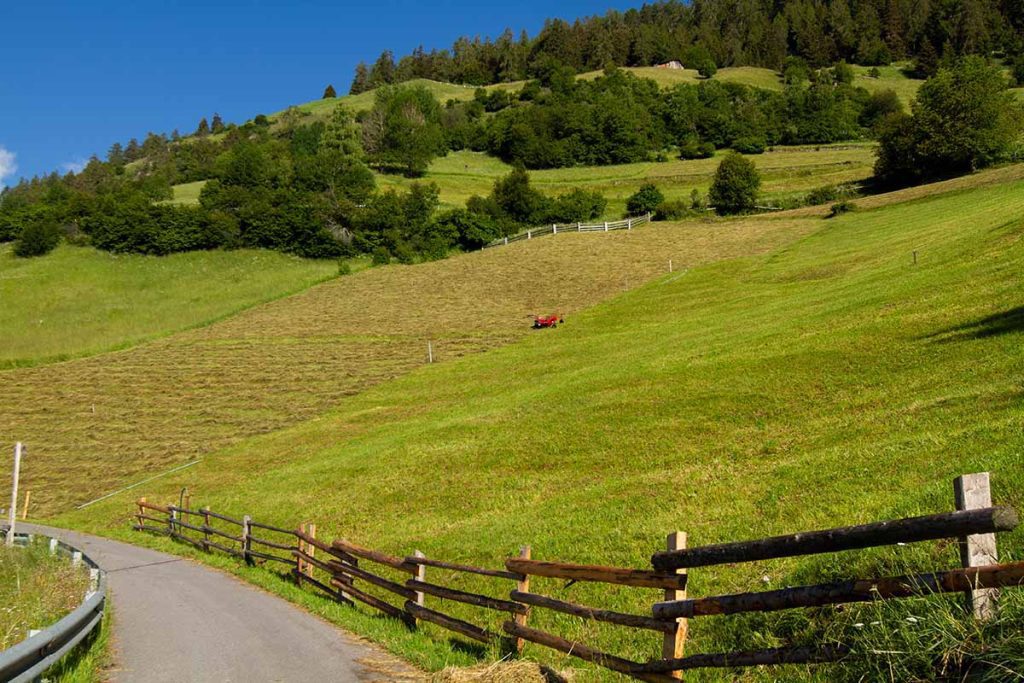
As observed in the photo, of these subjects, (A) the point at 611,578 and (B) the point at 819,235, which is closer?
(A) the point at 611,578

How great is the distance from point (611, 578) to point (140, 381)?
50.1m

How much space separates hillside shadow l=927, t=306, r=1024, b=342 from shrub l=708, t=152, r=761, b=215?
225 feet

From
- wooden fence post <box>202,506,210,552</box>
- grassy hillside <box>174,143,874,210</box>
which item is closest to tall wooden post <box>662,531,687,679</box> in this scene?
wooden fence post <box>202,506,210,552</box>

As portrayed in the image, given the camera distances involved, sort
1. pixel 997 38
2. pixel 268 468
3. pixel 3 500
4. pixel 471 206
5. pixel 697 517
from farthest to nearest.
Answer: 1. pixel 997 38
2. pixel 471 206
3. pixel 3 500
4. pixel 268 468
5. pixel 697 517

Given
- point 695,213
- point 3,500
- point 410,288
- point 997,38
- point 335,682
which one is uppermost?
point 997,38

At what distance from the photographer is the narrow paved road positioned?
10070mm

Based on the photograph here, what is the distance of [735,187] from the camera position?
87312mm

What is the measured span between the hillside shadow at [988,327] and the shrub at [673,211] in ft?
223

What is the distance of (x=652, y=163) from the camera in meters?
143

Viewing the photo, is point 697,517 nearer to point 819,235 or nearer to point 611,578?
point 611,578

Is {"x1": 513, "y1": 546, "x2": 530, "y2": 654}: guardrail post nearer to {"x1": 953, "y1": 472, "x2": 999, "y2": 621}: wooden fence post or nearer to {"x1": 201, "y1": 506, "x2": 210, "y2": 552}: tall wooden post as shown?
{"x1": 953, "y1": 472, "x2": 999, "y2": 621}: wooden fence post

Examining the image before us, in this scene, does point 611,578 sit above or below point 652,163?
below

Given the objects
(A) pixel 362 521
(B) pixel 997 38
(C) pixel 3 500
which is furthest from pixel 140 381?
(B) pixel 997 38

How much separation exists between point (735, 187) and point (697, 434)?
73543mm
